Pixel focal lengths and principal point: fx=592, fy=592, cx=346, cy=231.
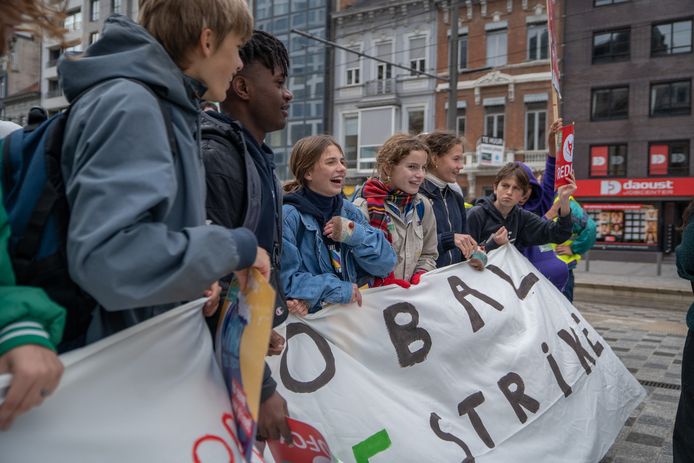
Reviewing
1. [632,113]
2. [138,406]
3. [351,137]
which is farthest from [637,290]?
[351,137]

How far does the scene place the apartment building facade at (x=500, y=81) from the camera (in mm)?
26141

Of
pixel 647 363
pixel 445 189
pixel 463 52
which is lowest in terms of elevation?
pixel 647 363

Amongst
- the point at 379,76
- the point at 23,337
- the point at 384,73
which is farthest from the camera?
the point at 379,76

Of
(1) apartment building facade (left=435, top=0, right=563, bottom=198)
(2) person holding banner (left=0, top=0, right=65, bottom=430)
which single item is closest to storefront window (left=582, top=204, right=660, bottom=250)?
(1) apartment building facade (left=435, top=0, right=563, bottom=198)

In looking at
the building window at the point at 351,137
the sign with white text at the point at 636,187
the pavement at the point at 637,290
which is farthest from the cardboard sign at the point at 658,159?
the building window at the point at 351,137

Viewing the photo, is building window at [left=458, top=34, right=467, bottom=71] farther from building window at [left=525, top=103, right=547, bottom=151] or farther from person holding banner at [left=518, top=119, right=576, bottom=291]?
person holding banner at [left=518, top=119, right=576, bottom=291]

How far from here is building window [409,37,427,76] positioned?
28.6 metres

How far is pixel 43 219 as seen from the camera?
3.67 ft

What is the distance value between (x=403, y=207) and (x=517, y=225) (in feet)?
4.53

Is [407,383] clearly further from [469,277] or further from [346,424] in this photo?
[469,277]

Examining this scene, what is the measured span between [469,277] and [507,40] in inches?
1019

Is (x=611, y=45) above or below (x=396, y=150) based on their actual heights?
above

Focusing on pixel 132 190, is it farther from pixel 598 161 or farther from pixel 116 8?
pixel 598 161

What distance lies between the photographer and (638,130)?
83.0 feet
